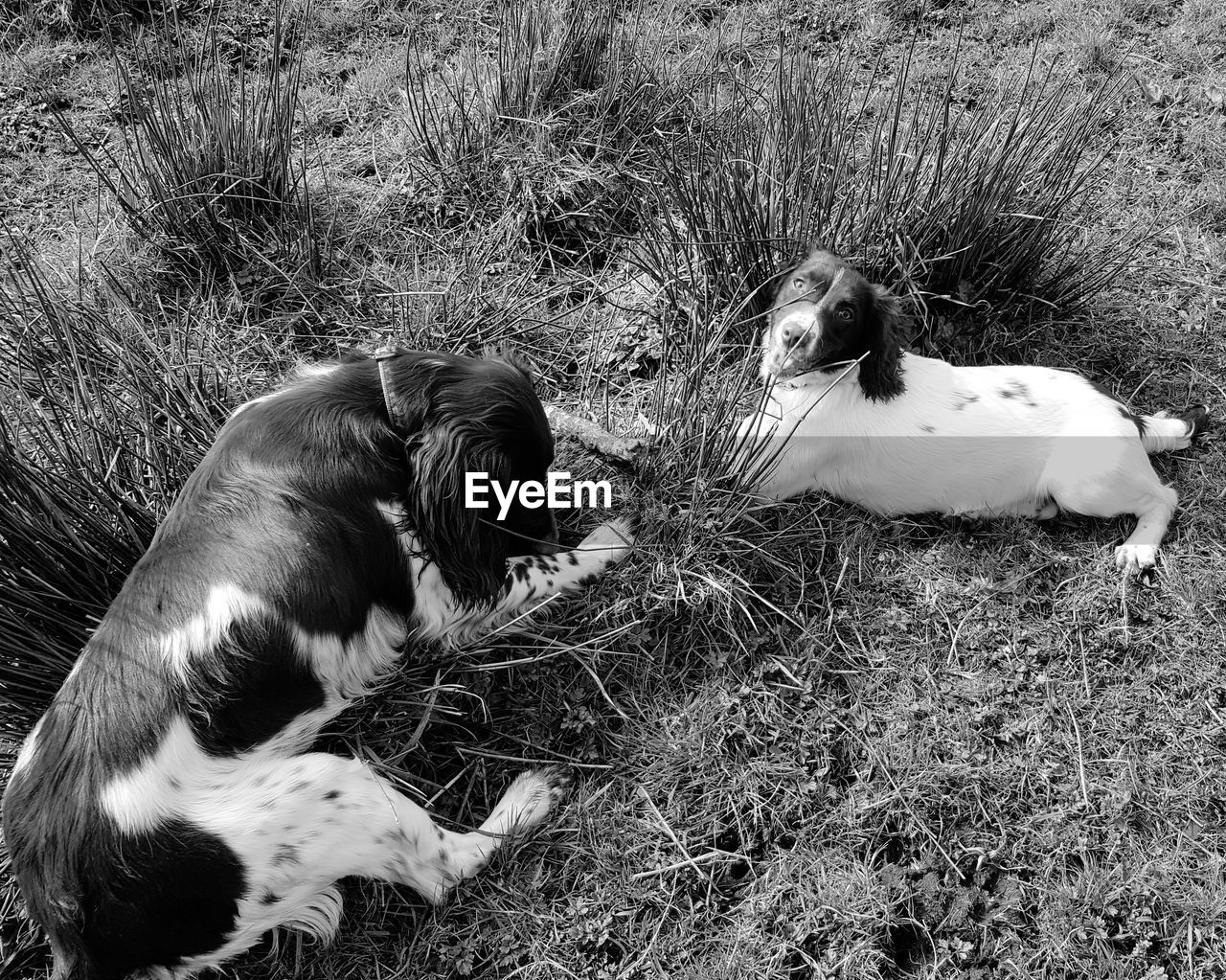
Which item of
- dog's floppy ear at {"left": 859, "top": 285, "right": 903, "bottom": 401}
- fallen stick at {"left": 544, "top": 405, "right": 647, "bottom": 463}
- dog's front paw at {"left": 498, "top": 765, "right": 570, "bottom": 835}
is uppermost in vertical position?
dog's floppy ear at {"left": 859, "top": 285, "right": 903, "bottom": 401}

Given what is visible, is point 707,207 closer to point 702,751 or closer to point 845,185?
point 845,185

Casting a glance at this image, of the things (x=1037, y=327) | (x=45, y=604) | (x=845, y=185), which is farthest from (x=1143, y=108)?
(x=45, y=604)

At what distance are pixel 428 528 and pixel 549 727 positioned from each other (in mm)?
788

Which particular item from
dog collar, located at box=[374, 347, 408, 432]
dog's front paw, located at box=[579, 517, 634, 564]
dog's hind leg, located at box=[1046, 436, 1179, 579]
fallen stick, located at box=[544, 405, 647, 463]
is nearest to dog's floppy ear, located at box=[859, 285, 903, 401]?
dog's hind leg, located at box=[1046, 436, 1179, 579]

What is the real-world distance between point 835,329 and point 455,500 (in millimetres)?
1388

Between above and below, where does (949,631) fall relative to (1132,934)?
above

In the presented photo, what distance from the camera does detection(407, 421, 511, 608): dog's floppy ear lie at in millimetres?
2668

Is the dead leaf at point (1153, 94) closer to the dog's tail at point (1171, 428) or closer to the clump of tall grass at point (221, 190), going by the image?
A: the dog's tail at point (1171, 428)

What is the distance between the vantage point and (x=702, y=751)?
2.92 m

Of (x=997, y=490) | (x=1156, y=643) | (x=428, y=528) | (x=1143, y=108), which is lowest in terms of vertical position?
(x=1156, y=643)

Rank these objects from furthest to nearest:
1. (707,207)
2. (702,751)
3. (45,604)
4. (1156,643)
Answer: (707,207) → (1156,643) → (702,751) → (45,604)

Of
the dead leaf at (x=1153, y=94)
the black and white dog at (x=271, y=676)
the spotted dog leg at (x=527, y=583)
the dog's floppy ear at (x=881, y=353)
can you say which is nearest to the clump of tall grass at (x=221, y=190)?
the black and white dog at (x=271, y=676)

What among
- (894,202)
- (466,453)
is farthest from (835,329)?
(466,453)

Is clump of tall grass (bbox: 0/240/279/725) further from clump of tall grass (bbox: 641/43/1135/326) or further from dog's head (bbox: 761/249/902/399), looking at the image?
dog's head (bbox: 761/249/902/399)
